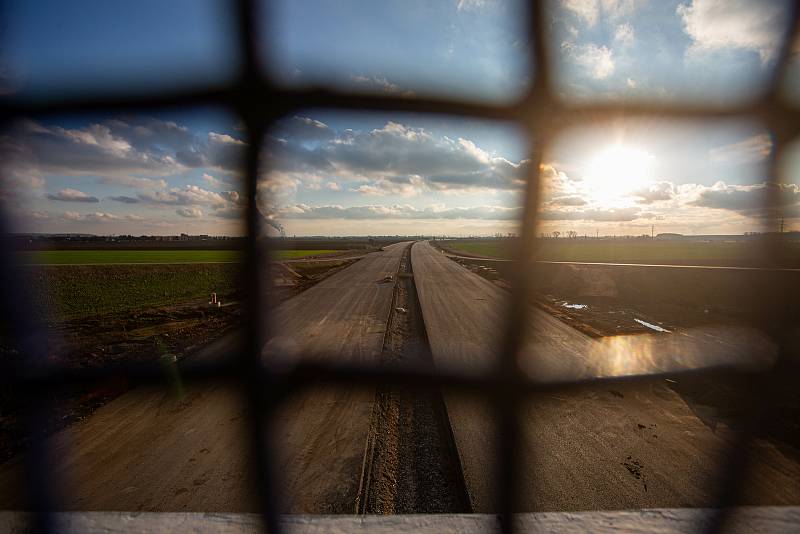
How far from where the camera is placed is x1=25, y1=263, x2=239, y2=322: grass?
7.92m

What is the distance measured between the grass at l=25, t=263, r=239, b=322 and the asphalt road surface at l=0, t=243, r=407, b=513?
2.61m

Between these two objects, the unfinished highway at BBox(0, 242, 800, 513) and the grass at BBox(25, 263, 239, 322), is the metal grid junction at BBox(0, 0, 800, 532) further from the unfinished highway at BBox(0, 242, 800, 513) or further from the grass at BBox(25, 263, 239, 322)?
the grass at BBox(25, 263, 239, 322)

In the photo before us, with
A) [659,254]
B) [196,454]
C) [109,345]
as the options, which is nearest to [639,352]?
[196,454]

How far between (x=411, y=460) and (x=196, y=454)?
117 centimetres

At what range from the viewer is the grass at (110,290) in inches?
312

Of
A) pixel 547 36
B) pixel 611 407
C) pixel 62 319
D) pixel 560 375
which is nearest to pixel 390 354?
pixel 560 375

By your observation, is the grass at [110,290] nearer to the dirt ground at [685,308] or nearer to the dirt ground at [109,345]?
the dirt ground at [109,345]

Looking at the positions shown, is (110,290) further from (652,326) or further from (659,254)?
(659,254)

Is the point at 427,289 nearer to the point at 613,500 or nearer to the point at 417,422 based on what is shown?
the point at 417,422

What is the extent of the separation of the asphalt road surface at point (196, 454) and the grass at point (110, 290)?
261 cm

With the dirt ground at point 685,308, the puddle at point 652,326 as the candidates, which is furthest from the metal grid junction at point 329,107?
the puddle at point 652,326

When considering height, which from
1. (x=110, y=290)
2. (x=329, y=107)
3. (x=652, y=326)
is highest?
(x=329, y=107)

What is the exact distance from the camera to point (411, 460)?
196 cm

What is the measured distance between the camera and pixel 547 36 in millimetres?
840
